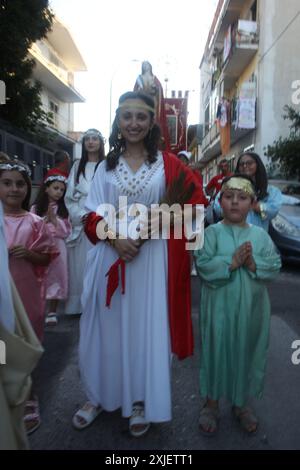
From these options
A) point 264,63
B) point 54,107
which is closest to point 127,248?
point 264,63

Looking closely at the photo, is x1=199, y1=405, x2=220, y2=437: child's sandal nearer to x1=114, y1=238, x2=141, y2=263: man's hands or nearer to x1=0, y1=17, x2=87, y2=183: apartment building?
x1=114, y1=238, x2=141, y2=263: man's hands

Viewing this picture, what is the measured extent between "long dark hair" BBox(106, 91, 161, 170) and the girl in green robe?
19.3 inches

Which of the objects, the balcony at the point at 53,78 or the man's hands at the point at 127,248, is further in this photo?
the balcony at the point at 53,78

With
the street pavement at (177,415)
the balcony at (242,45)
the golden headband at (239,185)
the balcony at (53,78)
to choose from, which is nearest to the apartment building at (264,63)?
the balcony at (242,45)

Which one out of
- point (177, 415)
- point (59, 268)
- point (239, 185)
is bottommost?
point (177, 415)

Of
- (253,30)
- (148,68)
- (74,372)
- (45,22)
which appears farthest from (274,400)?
(253,30)

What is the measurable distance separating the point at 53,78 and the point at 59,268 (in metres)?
21.8

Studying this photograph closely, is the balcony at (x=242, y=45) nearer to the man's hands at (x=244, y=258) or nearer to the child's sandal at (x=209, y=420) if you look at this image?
the man's hands at (x=244, y=258)

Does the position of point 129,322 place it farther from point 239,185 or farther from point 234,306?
point 239,185

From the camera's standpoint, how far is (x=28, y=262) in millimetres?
2832

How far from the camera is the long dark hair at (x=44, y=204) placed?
4.75 meters

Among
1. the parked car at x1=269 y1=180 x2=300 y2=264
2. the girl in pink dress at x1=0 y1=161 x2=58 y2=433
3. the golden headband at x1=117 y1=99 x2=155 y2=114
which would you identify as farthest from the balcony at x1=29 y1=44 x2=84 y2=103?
the golden headband at x1=117 y1=99 x2=155 y2=114

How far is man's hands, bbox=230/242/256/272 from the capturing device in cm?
252

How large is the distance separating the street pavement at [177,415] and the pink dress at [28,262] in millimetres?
499
